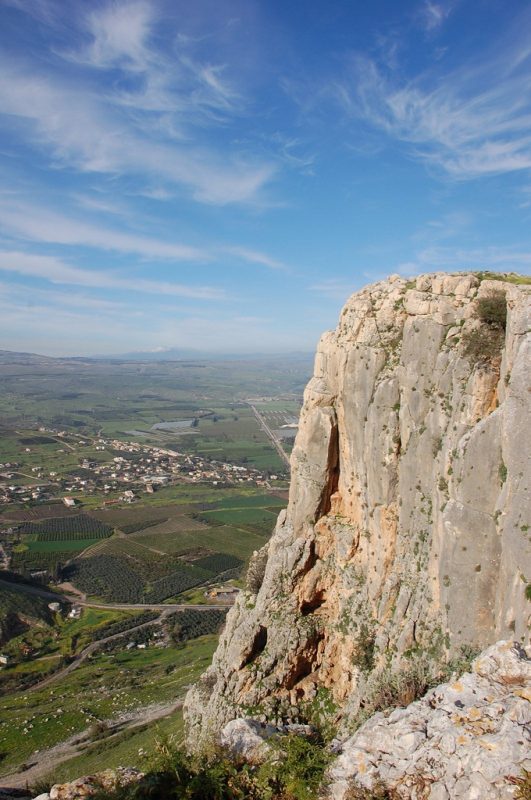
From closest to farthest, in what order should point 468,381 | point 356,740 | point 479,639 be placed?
point 356,740
point 479,639
point 468,381

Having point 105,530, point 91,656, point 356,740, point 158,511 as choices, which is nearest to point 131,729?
point 91,656

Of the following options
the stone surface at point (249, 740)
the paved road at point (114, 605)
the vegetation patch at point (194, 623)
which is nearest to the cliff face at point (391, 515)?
the stone surface at point (249, 740)

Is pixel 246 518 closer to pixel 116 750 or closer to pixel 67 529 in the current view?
pixel 67 529

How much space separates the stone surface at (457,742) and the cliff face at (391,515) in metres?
2.52

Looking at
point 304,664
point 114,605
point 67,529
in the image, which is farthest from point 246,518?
point 304,664

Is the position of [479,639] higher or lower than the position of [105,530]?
higher

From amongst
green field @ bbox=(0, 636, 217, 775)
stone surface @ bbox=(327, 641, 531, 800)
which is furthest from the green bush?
green field @ bbox=(0, 636, 217, 775)

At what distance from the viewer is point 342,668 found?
30.2 meters

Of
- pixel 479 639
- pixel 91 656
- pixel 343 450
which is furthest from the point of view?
pixel 91 656

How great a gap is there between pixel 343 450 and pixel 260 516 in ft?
435

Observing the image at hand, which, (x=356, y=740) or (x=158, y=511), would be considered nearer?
(x=356, y=740)

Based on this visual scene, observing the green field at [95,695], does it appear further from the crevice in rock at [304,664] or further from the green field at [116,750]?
the crevice in rock at [304,664]

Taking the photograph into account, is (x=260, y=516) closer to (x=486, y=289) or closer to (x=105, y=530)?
(x=105, y=530)

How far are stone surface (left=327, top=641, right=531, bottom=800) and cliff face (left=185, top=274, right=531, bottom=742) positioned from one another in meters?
2.52
